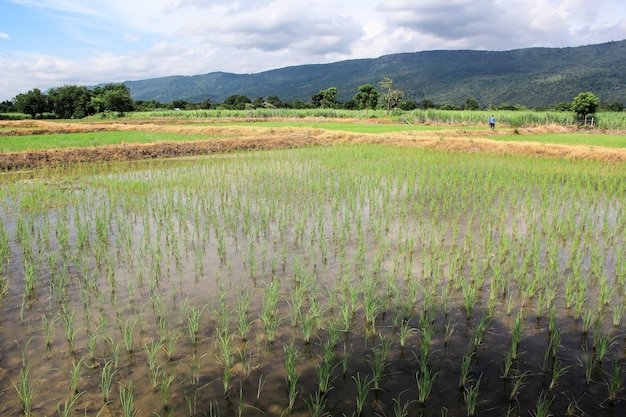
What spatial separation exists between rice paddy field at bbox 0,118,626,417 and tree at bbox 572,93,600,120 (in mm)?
26080

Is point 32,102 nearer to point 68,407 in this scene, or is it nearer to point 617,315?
point 68,407

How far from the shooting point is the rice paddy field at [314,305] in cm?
270

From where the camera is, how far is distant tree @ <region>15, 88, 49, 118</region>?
171 ft

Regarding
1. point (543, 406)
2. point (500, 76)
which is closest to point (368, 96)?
point (543, 406)

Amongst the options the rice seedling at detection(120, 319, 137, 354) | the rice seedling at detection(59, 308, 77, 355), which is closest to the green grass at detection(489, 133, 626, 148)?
the rice seedling at detection(120, 319, 137, 354)

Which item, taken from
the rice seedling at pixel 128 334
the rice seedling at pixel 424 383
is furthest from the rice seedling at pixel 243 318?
the rice seedling at pixel 424 383

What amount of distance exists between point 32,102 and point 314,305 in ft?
Result: 204

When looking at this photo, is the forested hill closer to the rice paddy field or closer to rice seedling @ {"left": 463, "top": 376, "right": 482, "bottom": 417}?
the rice paddy field

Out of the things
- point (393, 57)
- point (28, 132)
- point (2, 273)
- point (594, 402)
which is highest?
point (393, 57)

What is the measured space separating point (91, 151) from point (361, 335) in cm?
1357

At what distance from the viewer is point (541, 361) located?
3059 mm

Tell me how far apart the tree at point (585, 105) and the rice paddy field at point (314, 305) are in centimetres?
2608

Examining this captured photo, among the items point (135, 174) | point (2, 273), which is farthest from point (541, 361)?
point (135, 174)

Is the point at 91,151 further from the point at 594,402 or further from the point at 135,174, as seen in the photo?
the point at 594,402
